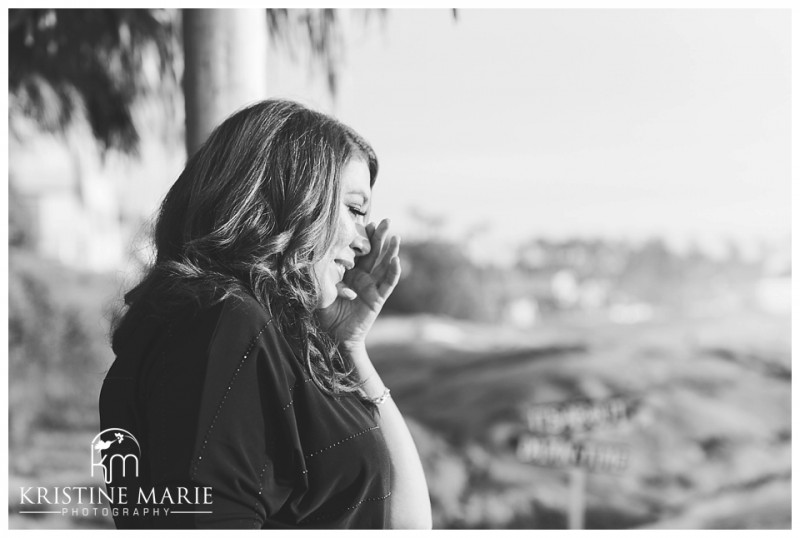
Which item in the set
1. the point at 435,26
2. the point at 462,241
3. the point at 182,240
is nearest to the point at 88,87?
the point at 435,26

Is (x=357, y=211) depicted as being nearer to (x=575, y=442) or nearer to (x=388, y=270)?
(x=388, y=270)

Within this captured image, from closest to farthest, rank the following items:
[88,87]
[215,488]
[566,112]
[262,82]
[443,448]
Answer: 1. [215,488]
2. [262,82]
3. [88,87]
4. [566,112]
5. [443,448]

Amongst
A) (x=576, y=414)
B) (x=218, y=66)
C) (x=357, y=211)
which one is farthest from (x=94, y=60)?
(x=576, y=414)

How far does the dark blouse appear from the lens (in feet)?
3.67

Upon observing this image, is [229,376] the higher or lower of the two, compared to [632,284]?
higher

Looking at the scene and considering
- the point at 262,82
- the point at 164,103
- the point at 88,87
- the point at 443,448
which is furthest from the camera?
the point at 443,448

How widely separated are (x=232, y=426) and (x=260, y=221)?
31 centimetres

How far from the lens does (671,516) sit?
4469 mm

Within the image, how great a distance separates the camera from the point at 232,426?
114cm

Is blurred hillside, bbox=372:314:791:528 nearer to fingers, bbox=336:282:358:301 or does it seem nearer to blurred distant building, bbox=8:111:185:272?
blurred distant building, bbox=8:111:185:272

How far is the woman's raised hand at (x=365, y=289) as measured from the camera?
1552mm

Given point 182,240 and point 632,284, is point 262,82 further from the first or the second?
point 632,284

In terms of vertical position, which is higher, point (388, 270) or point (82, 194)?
point (82, 194)

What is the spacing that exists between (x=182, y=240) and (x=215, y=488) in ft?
1.25
